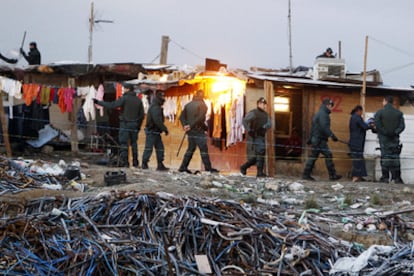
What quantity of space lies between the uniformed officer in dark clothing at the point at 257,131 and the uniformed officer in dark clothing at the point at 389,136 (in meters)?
2.37

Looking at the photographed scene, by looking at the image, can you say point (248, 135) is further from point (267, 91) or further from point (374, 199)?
point (374, 199)

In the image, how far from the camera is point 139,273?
6.74 meters

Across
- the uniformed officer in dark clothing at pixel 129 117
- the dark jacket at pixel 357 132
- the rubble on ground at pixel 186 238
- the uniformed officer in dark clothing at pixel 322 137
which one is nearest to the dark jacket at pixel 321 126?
the uniformed officer in dark clothing at pixel 322 137

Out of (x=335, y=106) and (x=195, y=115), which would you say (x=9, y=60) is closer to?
(x=195, y=115)

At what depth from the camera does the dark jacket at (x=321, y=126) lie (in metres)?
13.2

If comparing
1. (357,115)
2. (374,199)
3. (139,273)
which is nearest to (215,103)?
(357,115)

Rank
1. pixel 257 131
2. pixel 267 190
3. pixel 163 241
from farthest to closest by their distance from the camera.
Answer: pixel 257 131, pixel 267 190, pixel 163 241

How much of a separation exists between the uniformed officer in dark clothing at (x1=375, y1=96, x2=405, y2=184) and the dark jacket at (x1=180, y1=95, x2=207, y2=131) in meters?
3.68

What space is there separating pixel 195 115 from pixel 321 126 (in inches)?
106

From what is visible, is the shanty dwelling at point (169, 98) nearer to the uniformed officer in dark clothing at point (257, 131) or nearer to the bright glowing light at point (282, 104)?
the uniformed officer in dark clothing at point (257, 131)

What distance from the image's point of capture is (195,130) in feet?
44.5

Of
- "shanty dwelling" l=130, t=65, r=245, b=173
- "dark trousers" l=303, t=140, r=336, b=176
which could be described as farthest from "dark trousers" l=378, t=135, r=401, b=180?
"shanty dwelling" l=130, t=65, r=245, b=173

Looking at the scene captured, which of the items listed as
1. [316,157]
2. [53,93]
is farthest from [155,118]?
[53,93]

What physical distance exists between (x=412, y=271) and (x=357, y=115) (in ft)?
23.2
